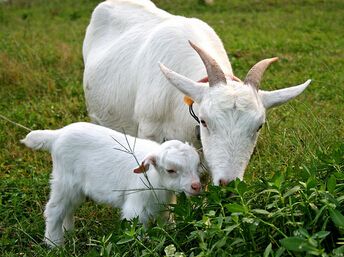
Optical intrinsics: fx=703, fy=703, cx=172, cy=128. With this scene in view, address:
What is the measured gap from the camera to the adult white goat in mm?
3988

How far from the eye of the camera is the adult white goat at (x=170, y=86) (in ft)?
13.1

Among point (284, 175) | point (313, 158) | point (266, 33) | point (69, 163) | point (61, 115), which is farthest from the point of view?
point (266, 33)

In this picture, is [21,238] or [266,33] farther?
[266,33]

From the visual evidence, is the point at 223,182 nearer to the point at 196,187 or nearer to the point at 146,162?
the point at 196,187

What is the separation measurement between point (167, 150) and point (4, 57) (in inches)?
229

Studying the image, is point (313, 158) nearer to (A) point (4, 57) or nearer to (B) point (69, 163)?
(B) point (69, 163)

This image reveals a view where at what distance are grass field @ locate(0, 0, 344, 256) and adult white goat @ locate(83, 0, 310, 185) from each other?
349 millimetres

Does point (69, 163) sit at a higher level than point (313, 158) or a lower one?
lower

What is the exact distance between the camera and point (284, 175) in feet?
12.7

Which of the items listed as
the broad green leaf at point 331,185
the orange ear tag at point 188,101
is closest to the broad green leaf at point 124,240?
the broad green leaf at point 331,185

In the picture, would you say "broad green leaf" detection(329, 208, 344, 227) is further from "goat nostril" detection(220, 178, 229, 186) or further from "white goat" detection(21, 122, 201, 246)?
"white goat" detection(21, 122, 201, 246)

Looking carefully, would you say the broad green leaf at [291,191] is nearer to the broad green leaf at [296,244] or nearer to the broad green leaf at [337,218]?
the broad green leaf at [337,218]

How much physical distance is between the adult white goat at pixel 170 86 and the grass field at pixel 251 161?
13.8 inches

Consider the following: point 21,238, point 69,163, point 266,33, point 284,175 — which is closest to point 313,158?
point 284,175
